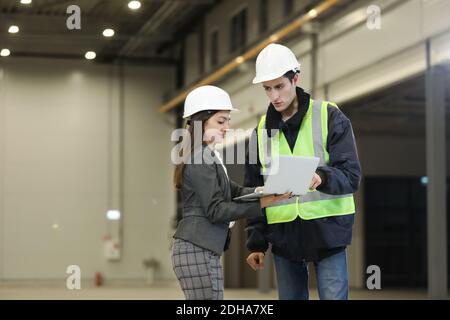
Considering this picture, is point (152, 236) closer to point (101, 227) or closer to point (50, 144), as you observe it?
point (101, 227)

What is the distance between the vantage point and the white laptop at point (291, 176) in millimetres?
3105

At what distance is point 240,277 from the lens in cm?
1052

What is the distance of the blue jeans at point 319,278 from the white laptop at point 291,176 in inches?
16.6

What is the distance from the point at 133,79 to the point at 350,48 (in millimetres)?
2340

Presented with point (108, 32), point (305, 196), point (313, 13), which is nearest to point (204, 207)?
point (305, 196)

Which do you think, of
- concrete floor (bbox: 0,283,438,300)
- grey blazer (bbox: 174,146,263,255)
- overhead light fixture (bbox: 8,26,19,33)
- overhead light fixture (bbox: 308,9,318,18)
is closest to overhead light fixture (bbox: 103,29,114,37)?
overhead light fixture (bbox: 8,26,19,33)

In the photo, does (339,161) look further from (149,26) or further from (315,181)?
(149,26)

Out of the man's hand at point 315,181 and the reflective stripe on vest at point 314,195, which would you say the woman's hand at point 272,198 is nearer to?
the man's hand at point 315,181

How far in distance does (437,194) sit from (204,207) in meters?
5.54

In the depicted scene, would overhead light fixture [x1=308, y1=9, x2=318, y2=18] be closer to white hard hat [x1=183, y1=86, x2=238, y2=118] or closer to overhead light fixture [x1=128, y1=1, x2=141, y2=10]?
overhead light fixture [x1=128, y1=1, x2=141, y2=10]

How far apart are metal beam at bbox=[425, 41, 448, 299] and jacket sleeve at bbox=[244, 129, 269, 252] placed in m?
4.87

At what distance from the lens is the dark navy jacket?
136 inches

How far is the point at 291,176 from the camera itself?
315cm
